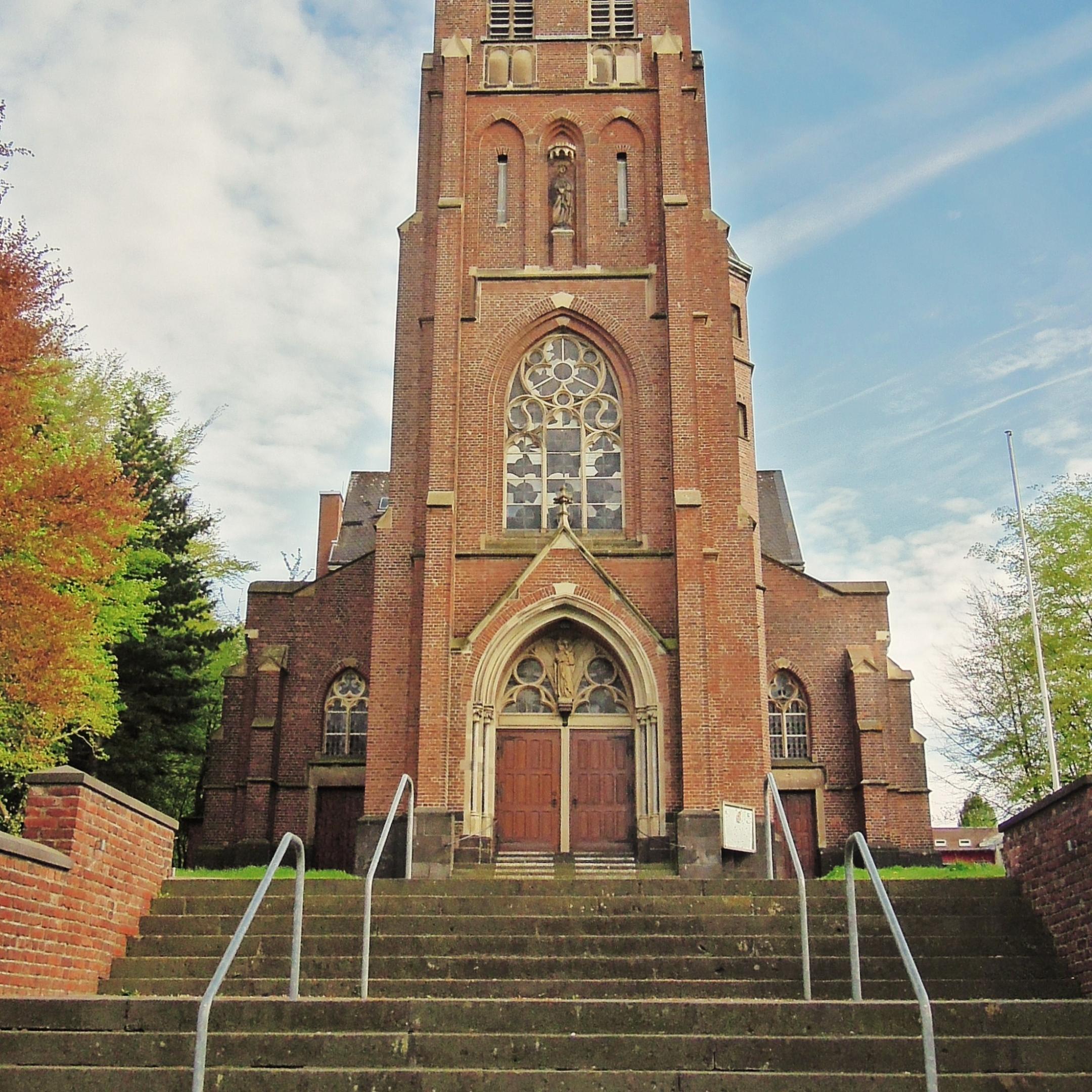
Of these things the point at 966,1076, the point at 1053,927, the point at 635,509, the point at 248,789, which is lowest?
the point at 966,1076

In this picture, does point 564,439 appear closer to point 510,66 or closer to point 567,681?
point 567,681

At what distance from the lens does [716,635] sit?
64.8ft

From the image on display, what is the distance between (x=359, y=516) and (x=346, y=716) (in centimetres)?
1656

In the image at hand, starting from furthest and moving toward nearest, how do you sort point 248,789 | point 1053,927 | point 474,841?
point 248,789, point 474,841, point 1053,927

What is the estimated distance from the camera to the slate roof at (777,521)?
33.8m

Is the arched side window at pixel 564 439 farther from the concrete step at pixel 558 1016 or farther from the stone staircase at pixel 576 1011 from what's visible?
the concrete step at pixel 558 1016

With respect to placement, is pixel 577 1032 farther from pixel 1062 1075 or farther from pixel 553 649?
pixel 553 649

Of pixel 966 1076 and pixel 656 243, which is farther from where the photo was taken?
pixel 656 243

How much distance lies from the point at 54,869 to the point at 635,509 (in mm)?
12629

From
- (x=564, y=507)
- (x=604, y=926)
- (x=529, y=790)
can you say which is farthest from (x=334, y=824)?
(x=604, y=926)

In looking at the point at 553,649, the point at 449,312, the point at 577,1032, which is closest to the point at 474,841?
the point at 553,649

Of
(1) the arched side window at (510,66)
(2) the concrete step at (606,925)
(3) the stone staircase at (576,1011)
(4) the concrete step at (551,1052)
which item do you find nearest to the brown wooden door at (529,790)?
(3) the stone staircase at (576,1011)

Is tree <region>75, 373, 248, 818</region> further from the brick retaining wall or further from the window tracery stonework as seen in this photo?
the brick retaining wall

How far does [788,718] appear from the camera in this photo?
2527 centimetres
